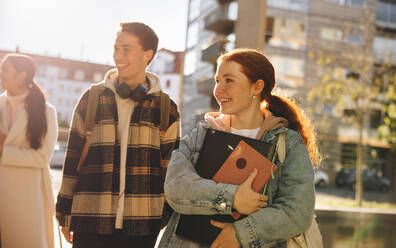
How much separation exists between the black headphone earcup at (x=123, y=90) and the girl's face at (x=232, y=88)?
896 millimetres

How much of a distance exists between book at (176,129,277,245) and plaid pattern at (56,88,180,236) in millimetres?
796

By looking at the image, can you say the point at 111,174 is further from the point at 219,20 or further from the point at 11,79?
the point at 219,20

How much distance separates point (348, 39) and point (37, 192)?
1263 inches

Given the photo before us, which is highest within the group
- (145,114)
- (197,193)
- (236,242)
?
(145,114)

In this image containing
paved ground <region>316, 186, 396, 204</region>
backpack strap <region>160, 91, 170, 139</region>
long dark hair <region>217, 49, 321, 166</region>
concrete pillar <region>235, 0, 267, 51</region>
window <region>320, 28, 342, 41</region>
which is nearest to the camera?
long dark hair <region>217, 49, 321, 166</region>

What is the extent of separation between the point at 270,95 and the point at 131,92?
100 centimetres

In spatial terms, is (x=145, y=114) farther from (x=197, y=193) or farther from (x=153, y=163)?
(x=197, y=193)

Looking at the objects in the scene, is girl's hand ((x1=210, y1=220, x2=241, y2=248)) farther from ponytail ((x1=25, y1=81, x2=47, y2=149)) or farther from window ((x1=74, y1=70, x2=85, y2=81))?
window ((x1=74, y1=70, x2=85, y2=81))

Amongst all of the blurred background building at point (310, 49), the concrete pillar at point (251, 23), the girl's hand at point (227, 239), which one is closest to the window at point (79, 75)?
the blurred background building at point (310, 49)

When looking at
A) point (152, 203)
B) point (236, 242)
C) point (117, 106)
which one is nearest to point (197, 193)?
point (236, 242)

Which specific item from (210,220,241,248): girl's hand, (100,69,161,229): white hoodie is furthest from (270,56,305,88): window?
(210,220,241,248): girl's hand

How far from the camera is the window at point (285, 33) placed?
30000 millimetres

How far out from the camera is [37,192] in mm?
3336

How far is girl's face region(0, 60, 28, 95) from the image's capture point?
337 centimetres
